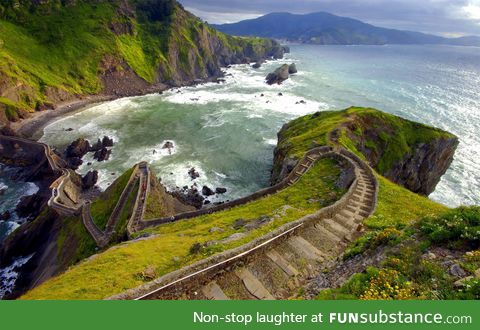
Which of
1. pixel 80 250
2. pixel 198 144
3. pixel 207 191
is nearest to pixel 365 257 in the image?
pixel 80 250

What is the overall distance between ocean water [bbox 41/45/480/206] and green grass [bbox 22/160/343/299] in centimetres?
3254

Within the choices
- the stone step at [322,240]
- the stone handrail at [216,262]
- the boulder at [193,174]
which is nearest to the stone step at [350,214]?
the stone handrail at [216,262]

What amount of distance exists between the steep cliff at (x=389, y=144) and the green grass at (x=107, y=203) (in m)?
28.9

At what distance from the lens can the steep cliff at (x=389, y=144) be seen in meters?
63.7

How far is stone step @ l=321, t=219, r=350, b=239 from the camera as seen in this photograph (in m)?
22.5

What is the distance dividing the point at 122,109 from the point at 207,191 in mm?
76982

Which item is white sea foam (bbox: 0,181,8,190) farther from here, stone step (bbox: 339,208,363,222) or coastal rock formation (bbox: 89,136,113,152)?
stone step (bbox: 339,208,363,222)

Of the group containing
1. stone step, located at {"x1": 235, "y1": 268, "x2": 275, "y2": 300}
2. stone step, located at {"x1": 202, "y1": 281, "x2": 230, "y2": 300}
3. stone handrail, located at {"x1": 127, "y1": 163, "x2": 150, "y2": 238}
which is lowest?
stone handrail, located at {"x1": 127, "y1": 163, "x2": 150, "y2": 238}

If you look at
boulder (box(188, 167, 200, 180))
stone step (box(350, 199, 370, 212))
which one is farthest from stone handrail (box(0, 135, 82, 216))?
stone step (box(350, 199, 370, 212))

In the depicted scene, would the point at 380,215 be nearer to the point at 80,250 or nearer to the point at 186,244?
the point at 186,244

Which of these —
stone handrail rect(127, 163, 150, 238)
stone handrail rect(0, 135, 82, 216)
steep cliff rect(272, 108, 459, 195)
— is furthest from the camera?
steep cliff rect(272, 108, 459, 195)

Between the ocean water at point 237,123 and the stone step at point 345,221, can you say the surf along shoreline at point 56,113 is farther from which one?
the stone step at point 345,221

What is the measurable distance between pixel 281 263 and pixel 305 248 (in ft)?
8.77

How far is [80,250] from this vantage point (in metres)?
39.9
